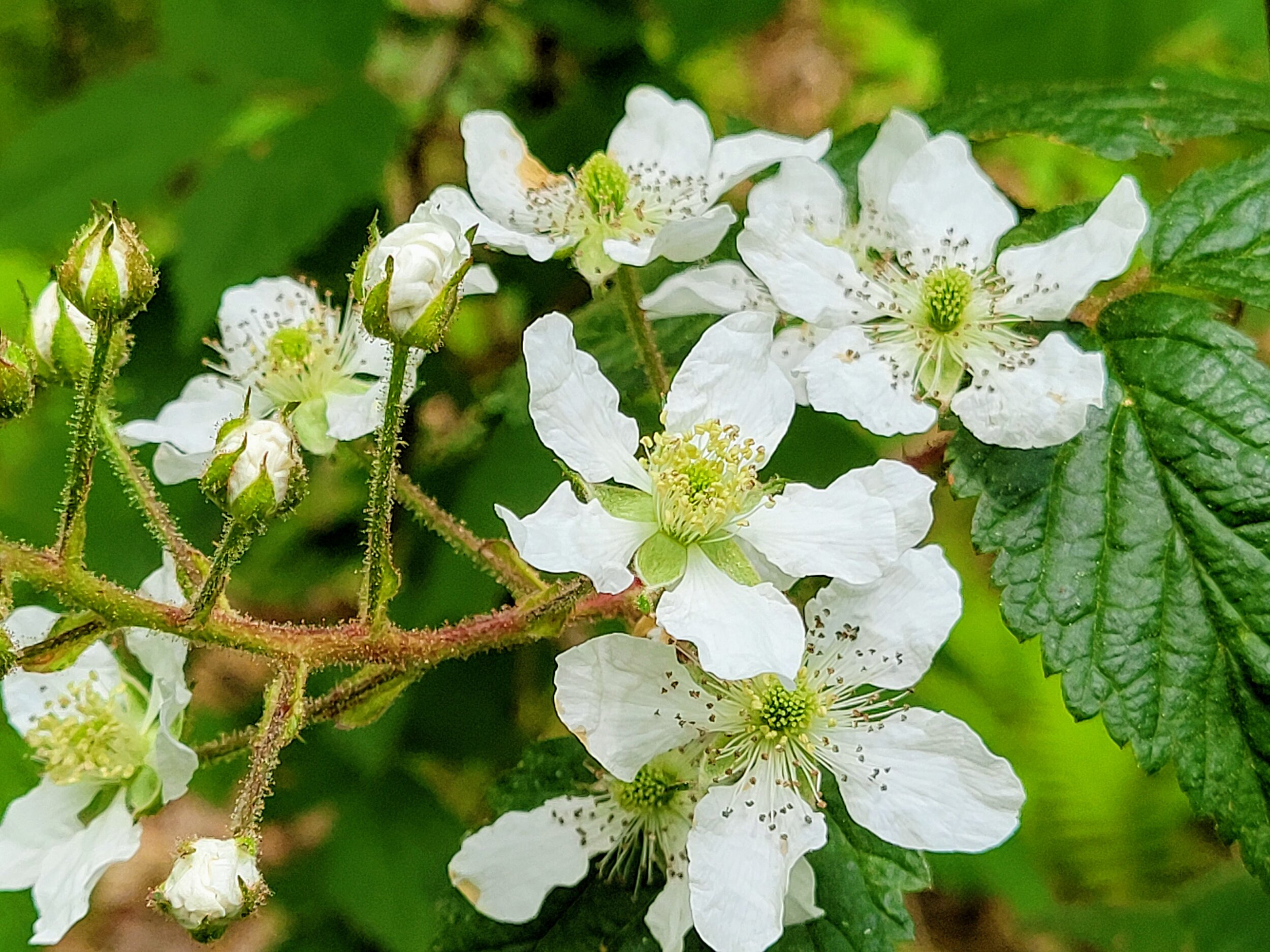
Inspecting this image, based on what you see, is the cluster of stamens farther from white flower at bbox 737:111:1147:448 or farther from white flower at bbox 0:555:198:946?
white flower at bbox 0:555:198:946

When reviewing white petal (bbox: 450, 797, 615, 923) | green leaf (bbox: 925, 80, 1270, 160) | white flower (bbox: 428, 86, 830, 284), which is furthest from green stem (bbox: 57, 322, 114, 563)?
green leaf (bbox: 925, 80, 1270, 160)

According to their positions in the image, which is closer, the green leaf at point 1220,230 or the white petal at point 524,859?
the white petal at point 524,859

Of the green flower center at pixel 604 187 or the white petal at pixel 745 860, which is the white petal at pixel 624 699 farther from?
the green flower center at pixel 604 187

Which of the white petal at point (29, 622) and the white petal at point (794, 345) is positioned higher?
the white petal at point (794, 345)

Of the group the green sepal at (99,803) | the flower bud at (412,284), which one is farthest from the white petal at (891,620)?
the green sepal at (99,803)

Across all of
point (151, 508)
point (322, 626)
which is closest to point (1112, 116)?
point (322, 626)
